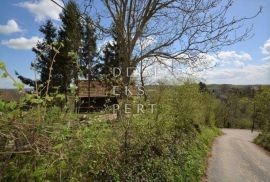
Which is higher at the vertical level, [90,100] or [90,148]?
[90,100]

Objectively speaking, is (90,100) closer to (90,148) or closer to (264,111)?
(90,148)

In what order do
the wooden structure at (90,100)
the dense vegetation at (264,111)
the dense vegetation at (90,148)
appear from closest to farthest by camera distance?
the dense vegetation at (90,148)
the wooden structure at (90,100)
the dense vegetation at (264,111)

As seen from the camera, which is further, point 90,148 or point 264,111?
point 264,111

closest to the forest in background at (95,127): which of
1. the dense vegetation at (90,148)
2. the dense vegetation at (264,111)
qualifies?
the dense vegetation at (90,148)

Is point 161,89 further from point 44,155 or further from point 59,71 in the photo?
point 59,71

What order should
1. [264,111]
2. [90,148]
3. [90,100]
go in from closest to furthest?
[90,148] < [90,100] < [264,111]

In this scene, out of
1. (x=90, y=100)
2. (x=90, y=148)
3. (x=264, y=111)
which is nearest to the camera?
(x=90, y=148)

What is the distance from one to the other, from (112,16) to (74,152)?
32.8ft

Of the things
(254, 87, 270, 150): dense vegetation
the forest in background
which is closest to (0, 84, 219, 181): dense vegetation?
the forest in background

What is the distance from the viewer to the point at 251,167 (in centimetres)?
1700

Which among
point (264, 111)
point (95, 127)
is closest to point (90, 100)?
point (95, 127)

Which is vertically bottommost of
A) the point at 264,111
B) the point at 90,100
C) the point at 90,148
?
the point at 264,111

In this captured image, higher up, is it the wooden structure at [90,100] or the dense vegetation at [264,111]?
the wooden structure at [90,100]

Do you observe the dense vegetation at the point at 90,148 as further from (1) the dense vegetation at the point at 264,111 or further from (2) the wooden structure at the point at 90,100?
(1) the dense vegetation at the point at 264,111
